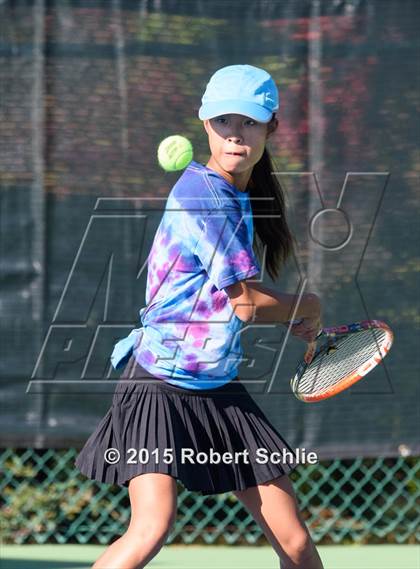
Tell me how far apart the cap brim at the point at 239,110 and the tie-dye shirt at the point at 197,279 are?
140 millimetres

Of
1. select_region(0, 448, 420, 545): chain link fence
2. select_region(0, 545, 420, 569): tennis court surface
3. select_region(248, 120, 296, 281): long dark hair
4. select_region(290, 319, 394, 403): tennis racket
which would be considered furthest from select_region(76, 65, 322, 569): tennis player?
select_region(0, 448, 420, 545): chain link fence

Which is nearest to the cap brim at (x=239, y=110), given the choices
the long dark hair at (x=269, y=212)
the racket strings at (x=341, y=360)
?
the long dark hair at (x=269, y=212)

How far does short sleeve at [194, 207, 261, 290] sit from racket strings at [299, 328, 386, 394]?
0.58 m

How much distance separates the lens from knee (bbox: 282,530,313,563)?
9.44 feet

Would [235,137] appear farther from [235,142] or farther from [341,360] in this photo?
[341,360]

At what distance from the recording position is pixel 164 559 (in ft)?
14.8

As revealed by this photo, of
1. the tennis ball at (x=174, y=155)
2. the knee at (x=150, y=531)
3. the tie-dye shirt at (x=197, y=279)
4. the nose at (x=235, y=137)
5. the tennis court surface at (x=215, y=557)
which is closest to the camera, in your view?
the knee at (x=150, y=531)

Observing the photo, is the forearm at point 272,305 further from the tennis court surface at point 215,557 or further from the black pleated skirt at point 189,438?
the tennis court surface at point 215,557

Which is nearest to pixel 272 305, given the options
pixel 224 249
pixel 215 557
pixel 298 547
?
pixel 224 249

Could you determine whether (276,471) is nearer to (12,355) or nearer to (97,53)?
(12,355)

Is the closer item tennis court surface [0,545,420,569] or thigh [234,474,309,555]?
thigh [234,474,309,555]

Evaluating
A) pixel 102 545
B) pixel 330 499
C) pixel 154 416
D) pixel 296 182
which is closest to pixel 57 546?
pixel 102 545

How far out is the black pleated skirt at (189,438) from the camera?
112 inches

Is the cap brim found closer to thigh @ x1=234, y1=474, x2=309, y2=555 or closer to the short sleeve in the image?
the short sleeve
